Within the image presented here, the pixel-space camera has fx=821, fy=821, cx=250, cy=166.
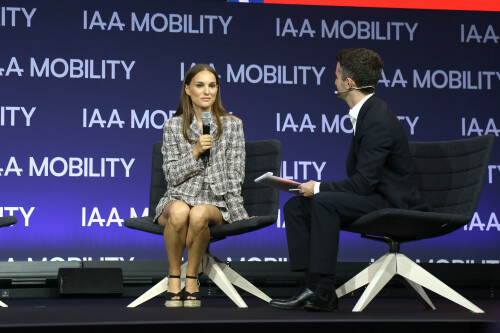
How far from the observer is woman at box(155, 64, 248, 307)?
13.1ft

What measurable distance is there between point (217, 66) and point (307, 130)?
79 cm

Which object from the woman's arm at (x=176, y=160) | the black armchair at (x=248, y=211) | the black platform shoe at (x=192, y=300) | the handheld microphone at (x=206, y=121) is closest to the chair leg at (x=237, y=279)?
the black armchair at (x=248, y=211)

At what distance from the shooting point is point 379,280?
371cm

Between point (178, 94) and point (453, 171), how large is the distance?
239 centimetres

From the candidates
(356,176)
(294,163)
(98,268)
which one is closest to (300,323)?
(356,176)

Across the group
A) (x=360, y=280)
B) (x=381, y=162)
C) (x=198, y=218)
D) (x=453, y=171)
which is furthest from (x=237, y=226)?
(x=453, y=171)

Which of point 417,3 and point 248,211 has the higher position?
point 417,3

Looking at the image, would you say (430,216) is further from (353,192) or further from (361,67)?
(361,67)

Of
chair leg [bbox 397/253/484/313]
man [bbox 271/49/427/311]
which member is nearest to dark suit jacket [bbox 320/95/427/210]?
man [bbox 271/49/427/311]

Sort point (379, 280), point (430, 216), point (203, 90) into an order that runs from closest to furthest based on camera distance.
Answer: point (430, 216) < point (379, 280) < point (203, 90)

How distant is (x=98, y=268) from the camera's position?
515 cm

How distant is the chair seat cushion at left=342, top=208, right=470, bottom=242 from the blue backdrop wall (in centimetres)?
202

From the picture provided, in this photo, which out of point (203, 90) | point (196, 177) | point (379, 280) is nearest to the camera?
point (379, 280)

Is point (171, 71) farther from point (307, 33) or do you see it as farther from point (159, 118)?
point (307, 33)
